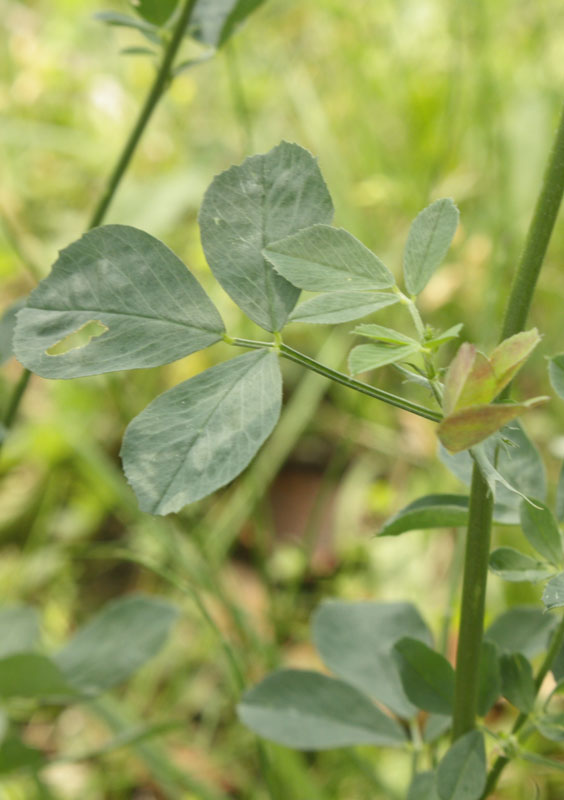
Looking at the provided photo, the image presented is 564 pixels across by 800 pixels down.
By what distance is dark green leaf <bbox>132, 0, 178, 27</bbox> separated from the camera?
22.2 inches

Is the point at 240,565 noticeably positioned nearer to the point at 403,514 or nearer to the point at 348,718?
the point at 348,718

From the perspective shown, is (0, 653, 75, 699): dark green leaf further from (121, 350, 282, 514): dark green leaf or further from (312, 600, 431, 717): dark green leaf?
(121, 350, 282, 514): dark green leaf

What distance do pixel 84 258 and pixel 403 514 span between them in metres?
0.19

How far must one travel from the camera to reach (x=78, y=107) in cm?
198

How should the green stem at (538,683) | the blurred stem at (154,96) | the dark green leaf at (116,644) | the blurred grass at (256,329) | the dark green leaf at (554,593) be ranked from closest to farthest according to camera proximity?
the dark green leaf at (554,593), the green stem at (538,683), the blurred stem at (154,96), the dark green leaf at (116,644), the blurred grass at (256,329)

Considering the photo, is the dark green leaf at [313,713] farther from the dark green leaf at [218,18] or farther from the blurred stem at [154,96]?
the dark green leaf at [218,18]

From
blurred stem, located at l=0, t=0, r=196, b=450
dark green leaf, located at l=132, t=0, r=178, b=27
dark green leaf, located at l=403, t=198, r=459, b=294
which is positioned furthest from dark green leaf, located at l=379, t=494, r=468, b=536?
dark green leaf, located at l=132, t=0, r=178, b=27

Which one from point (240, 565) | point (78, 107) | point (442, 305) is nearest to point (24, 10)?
point (78, 107)

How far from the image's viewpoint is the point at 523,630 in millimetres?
545

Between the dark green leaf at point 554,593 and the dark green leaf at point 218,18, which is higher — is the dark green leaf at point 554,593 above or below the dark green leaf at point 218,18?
below

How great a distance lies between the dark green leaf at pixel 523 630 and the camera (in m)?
0.54

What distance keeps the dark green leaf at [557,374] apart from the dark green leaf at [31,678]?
16.8 inches

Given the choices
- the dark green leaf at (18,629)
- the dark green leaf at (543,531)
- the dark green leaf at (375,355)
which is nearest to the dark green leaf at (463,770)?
the dark green leaf at (543,531)

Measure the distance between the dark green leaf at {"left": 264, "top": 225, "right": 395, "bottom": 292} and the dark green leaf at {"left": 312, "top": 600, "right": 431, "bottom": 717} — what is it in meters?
0.30
